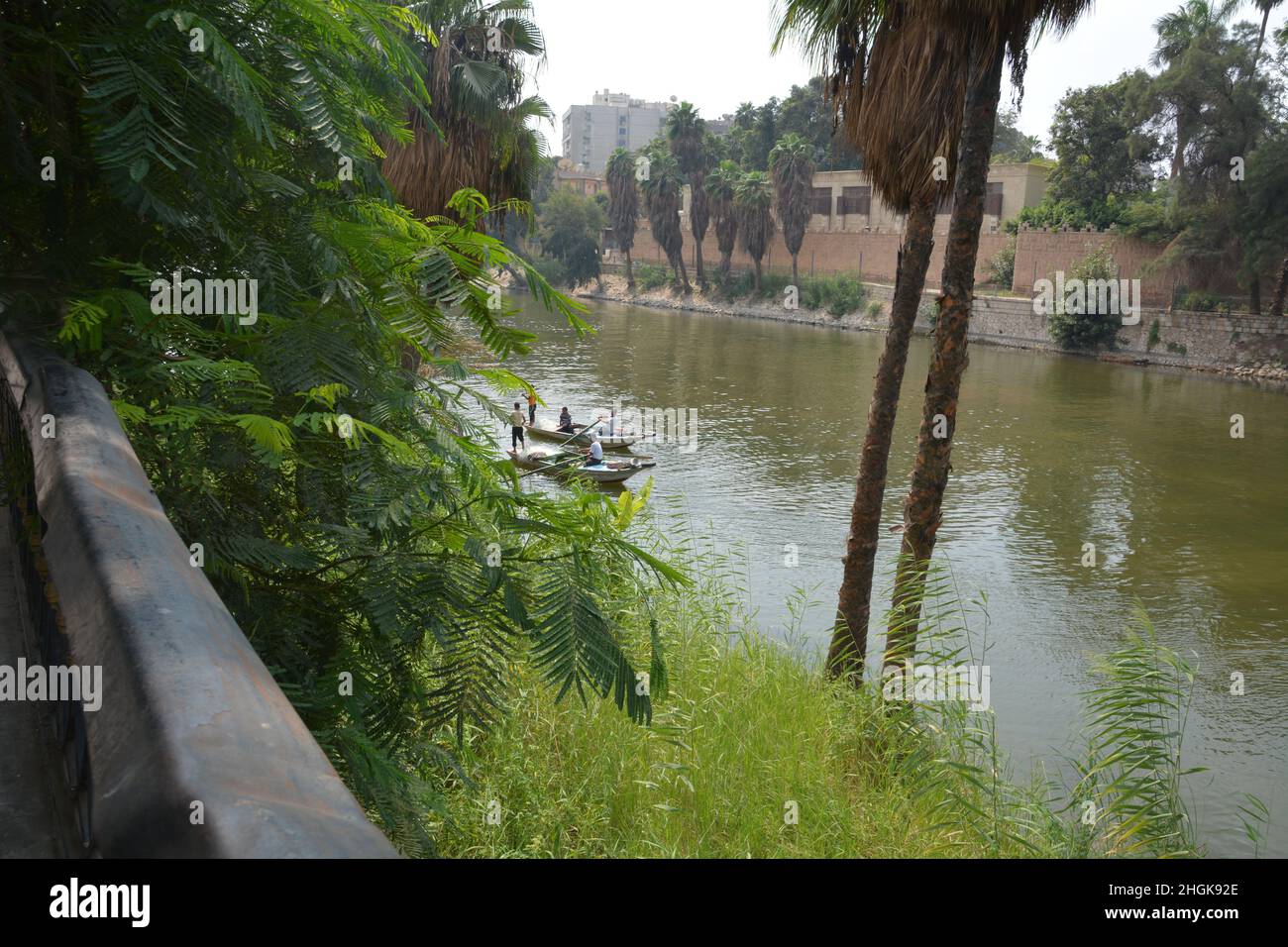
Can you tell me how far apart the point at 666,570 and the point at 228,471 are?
112 centimetres

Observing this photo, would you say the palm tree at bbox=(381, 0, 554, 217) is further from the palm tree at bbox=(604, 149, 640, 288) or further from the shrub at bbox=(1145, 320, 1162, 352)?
the palm tree at bbox=(604, 149, 640, 288)

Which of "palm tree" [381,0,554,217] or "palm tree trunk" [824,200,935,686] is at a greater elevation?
"palm tree" [381,0,554,217]

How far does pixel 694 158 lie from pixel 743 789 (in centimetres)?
7895

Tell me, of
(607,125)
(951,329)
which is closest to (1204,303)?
(951,329)

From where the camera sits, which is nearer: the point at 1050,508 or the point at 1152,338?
the point at 1050,508

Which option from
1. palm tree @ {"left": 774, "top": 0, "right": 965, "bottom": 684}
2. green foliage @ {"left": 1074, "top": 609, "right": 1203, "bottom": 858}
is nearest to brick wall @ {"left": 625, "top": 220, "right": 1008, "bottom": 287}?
palm tree @ {"left": 774, "top": 0, "right": 965, "bottom": 684}

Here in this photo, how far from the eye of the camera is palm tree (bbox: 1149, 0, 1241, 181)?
44688mm

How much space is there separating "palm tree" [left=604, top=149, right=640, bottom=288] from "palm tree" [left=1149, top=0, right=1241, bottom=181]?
130 feet

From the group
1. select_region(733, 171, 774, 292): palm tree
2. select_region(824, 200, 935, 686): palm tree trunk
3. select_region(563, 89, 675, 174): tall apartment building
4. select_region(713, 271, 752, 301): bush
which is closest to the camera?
select_region(824, 200, 935, 686): palm tree trunk

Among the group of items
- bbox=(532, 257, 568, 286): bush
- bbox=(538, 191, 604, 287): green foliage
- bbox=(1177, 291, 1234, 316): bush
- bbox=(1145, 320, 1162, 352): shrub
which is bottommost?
bbox=(1145, 320, 1162, 352): shrub

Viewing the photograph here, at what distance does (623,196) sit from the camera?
273ft

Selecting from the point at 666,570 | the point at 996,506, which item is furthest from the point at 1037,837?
the point at 996,506

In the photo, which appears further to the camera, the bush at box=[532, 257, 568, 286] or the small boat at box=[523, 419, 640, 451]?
the bush at box=[532, 257, 568, 286]

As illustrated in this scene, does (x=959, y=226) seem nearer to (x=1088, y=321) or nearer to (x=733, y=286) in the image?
(x=1088, y=321)
